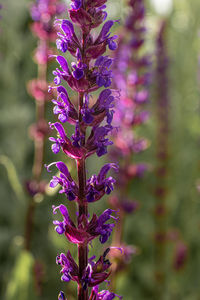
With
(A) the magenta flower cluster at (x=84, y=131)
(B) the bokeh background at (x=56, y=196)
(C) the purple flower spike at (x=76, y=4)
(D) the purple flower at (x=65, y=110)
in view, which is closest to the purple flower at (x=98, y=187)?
(A) the magenta flower cluster at (x=84, y=131)

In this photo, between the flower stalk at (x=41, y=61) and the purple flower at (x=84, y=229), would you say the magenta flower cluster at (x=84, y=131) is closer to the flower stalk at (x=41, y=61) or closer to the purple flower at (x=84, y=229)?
the purple flower at (x=84, y=229)

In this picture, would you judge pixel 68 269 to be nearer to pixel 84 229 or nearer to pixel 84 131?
pixel 84 229

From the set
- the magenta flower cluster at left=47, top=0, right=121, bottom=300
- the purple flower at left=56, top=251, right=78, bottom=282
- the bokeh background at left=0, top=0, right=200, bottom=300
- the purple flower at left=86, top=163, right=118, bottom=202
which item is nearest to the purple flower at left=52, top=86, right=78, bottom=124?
the magenta flower cluster at left=47, top=0, right=121, bottom=300

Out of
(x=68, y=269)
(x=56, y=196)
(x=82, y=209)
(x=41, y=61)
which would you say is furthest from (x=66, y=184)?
(x=56, y=196)

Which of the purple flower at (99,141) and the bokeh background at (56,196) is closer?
the purple flower at (99,141)

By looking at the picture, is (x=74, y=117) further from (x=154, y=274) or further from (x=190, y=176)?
(x=190, y=176)

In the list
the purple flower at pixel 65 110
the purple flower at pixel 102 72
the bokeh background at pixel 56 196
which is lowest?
the bokeh background at pixel 56 196

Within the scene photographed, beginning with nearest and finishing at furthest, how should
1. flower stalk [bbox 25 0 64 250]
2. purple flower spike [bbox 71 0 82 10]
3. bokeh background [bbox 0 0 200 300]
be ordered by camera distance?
purple flower spike [bbox 71 0 82 10]
flower stalk [bbox 25 0 64 250]
bokeh background [bbox 0 0 200 300]

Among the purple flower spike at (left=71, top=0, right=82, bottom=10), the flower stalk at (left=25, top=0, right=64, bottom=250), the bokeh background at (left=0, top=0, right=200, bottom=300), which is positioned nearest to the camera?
the purple flower spike at (left=71, top=0, right=82, bottom=10)

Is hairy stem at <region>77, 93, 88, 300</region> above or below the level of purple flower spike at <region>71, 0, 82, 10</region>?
below

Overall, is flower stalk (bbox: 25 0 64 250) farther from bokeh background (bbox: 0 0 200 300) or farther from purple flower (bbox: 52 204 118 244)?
purple flower (bbox: 52 204 118 244)

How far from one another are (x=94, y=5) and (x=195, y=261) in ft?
5.78

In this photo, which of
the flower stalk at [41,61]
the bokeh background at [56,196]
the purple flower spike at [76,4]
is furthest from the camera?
the bokeh background at [56,196]

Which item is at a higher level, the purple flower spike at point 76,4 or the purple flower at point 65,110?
the purple flower spike at point 76,4
